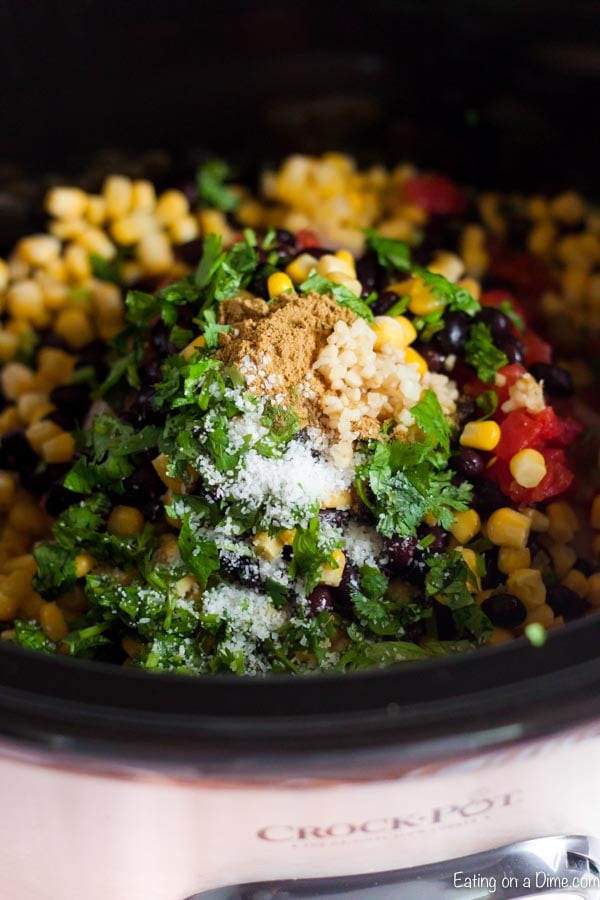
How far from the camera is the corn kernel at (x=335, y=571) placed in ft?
4.27

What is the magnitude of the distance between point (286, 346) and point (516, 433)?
1.36 feet

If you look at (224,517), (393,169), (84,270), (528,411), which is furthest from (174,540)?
(393,169)

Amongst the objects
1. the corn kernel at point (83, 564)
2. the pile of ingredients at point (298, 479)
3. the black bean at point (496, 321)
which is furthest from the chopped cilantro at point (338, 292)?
the corn kernel at point (83, 564)

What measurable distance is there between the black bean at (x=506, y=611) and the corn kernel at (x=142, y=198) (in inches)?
52.3

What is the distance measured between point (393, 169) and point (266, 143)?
13.1 inches

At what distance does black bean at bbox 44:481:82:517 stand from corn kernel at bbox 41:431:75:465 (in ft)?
0.28

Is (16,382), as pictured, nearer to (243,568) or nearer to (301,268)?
(301,268)

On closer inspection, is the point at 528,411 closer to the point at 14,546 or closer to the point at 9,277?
the point at 14,546

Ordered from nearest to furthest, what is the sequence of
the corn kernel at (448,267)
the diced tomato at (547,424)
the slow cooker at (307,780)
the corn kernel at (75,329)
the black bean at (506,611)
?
the slow cooker at (307,780) < the black bean at (506,611) < the diced tomato at (547,424) < the corn kernel at (448,267) < the corn kernel at (75,329)

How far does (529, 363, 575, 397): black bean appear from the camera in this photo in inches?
64.2

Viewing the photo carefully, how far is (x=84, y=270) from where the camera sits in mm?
2096

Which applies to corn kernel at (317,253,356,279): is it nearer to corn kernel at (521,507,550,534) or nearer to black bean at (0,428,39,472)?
corn kernel at (521,507,550,534)

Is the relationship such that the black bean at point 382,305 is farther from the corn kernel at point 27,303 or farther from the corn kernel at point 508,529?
the corn kernel at point 27,303

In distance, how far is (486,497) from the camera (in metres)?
1.43
